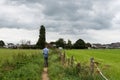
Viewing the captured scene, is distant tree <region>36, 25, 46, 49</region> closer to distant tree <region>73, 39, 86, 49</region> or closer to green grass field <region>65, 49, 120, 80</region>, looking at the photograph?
distant tree <region>73, 39, 86, 49</region>

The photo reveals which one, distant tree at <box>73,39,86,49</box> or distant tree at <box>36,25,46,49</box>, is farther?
distant tree at <box>73,39,86,49</box>

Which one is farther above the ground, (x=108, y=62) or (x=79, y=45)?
(x=79, y=45)

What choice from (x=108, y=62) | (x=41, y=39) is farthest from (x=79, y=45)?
(x=108, y=62)

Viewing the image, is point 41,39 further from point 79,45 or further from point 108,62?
point 108,62

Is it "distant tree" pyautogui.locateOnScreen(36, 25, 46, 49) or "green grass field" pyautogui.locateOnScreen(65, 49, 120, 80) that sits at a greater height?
"distant tree" pyautogui.locateOnScreen(36, 25, 46, 49)

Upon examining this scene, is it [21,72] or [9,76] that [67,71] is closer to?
[21,72]

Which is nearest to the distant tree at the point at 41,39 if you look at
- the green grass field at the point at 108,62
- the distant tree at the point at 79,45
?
the distant tree at the point at 79,45

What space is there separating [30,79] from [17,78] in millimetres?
763

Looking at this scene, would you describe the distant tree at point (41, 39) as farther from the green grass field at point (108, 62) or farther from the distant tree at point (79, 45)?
the green grass field at point (108, 62)

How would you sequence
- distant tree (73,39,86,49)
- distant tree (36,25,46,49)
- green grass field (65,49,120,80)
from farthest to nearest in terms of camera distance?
distant tree (73,39,86,49)
distant tree (36,25,46,49)
green grass field (65,49,120,80)

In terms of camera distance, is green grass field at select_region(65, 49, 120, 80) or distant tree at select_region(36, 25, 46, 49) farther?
distant tree at select_region(36, 25, 46, 49)

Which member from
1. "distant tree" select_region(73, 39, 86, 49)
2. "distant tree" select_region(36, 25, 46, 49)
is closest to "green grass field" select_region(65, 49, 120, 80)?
"distant tree" select_region(36, 25, 46, 49)

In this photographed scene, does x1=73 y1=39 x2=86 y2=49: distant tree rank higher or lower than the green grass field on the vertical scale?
higher

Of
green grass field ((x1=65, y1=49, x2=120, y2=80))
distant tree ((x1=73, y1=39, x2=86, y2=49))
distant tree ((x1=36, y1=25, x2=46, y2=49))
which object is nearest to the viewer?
green grass field ((x1=65, y1=49, x2=120, y2=80))
